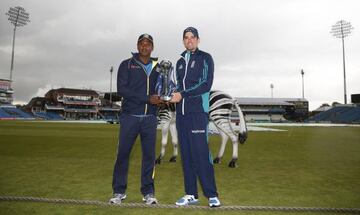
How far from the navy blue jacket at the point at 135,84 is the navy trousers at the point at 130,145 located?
0.42 ft

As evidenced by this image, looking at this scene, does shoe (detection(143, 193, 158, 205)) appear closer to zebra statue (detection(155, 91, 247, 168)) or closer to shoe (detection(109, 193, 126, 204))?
shoe (detection(109, 193, 126, 204))

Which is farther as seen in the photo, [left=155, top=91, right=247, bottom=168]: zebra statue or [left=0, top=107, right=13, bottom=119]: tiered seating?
[left=0, top=107, right=13, bottom=119]: tiered seating

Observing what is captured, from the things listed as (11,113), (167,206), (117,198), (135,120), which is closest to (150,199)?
(167,206)

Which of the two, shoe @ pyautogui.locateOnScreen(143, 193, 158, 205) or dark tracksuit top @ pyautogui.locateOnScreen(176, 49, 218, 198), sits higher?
dark tracksuit top @ pyautogui.locateOnScreen(176, 49, 218, 198)

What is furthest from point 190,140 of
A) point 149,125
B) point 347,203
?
point 347,203

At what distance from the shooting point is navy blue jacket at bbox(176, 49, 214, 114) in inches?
169

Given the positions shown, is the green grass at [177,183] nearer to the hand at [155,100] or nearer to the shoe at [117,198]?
the shoe at [117,198]

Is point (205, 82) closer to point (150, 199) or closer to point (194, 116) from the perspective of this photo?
point (194, 116)

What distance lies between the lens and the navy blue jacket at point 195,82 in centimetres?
430

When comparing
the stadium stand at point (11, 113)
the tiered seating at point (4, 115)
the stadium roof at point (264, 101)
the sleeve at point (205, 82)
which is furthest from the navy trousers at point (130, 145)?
the stadium roof at point (264, 101)

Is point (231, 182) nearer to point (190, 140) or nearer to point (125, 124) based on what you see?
point (190, 140)

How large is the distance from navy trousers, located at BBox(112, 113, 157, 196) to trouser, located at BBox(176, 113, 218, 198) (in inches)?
18.9

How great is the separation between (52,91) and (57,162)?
315 ft

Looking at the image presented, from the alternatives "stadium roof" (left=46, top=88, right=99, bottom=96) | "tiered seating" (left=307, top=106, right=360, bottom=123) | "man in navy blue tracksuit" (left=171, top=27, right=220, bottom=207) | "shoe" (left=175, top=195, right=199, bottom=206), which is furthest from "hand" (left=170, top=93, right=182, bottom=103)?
"stadium roof" (left=46, top=88, right=99, bottom=96)
